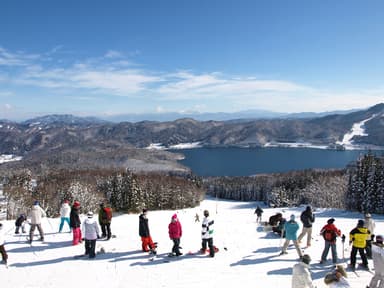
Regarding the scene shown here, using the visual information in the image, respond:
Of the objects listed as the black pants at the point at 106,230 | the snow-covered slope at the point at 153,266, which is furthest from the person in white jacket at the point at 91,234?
the black pants at the point at 106,230

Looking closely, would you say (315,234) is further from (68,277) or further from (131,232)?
(68,277)

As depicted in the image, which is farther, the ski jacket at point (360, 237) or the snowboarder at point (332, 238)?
the snowboarder at point (332, 238)

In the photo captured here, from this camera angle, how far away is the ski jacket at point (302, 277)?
713 centimetres

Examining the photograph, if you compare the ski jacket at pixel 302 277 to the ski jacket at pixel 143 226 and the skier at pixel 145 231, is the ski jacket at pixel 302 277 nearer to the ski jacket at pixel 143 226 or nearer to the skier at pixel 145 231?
the skier at pixel 145 231

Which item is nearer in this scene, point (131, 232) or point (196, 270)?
point (196, 270)

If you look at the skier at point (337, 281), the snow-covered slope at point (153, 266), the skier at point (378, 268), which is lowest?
the snow-covered slope at point (153, 266)

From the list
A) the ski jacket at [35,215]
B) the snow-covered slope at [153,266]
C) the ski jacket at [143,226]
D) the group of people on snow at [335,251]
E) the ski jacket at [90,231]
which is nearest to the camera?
the group of people on snow at [335,251]

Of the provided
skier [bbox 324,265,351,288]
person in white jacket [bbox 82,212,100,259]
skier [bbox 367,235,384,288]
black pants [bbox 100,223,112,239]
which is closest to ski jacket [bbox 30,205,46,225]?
black pants [bbox 100,223,112,239]

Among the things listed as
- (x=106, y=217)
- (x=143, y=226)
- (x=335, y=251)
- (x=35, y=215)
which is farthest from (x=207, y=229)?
(x=35, y=215)

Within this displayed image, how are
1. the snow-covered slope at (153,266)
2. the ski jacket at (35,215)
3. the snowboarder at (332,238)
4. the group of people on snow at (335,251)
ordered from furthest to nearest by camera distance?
the ski jacket at (35,215), the snowboarder at (332,238), the snow-covered slope at (153,266), the group of people on snow at (335,251)

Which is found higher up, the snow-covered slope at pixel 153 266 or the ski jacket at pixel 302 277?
the ski jacket at pixel 302 277

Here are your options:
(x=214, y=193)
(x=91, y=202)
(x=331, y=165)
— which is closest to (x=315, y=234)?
(x=91, y=202)

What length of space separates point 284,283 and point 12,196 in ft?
101

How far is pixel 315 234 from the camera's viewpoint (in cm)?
1636
